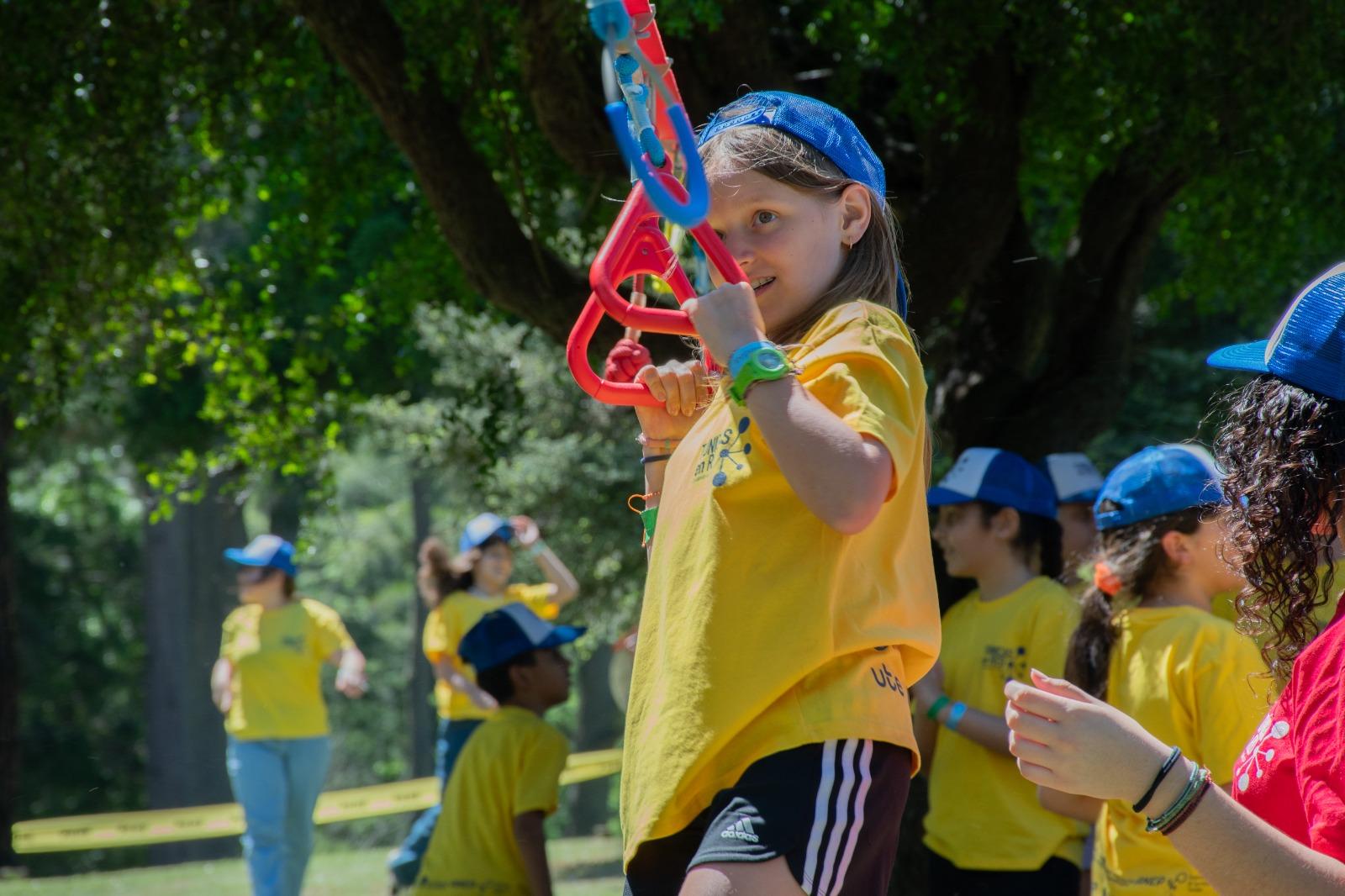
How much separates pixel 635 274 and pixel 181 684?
19521 mm

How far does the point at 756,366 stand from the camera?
6.51 ft

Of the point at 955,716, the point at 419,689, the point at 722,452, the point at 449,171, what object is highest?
the point at 449,171

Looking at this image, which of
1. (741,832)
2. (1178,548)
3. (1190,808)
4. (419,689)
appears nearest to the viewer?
(1190,808)

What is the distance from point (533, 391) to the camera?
45.0 ft

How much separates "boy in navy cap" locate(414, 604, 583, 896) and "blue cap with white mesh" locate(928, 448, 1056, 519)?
160 cm

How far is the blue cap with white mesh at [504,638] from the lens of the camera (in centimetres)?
530

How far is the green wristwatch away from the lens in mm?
1980

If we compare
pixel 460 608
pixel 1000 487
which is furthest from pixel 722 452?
pixel 460 608

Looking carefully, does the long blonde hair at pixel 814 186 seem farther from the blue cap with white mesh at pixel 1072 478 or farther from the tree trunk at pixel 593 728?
the tree trunk at pixel 593 728

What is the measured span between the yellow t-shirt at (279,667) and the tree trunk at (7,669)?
17.2ft

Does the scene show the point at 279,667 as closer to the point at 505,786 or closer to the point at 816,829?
the point at 505,786

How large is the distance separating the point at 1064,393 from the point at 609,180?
7.72ft

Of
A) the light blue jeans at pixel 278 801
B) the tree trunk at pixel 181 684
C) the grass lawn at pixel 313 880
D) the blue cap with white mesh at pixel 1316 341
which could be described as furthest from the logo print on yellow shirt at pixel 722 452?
the tree trunk at pixel 181 684

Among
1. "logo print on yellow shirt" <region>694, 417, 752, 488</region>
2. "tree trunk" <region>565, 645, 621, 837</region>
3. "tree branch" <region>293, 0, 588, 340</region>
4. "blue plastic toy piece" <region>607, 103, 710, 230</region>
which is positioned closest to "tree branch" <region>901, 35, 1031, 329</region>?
"tree branch" <region>293, 0, 588, 340</region>
